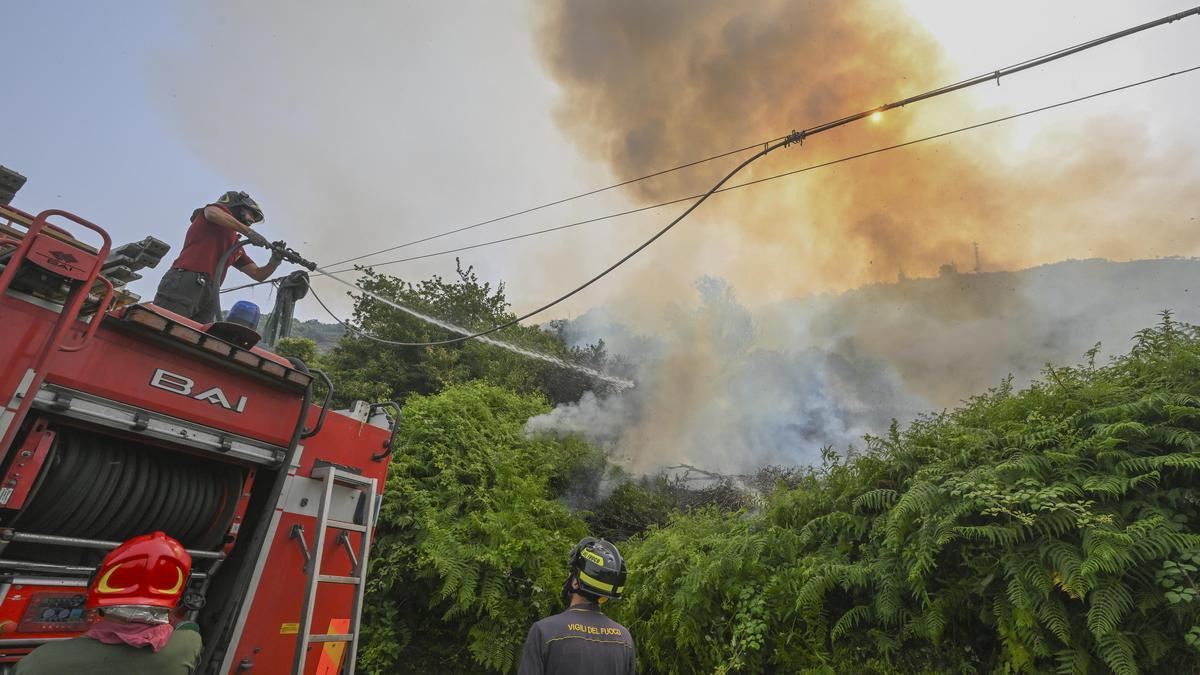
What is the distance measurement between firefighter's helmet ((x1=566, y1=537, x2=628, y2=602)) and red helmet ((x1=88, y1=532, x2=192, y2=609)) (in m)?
1.88

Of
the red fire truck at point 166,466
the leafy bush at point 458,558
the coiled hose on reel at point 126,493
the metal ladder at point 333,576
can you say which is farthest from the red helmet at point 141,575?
the leafy bush at point 458,558

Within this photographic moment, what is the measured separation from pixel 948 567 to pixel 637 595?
111 inches

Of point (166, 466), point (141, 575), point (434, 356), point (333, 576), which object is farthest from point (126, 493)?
point (434, 356)

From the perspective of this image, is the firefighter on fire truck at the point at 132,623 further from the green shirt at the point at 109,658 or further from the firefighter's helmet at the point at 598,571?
the firefighter's helmet at the point at 598,571

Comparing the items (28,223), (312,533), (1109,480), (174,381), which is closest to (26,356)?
(174,381)

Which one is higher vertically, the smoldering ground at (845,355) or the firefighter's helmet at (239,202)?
the smoldering ground at (845,355)

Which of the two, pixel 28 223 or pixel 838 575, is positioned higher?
pixel 28 223

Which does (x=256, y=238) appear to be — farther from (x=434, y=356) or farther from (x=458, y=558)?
(x=434, y=356)

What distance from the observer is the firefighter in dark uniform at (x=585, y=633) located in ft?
9.83

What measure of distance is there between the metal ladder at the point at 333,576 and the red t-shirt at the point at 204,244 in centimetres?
212

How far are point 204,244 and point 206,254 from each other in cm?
11

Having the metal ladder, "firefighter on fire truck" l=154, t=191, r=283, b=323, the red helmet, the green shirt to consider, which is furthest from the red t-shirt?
the green shirt

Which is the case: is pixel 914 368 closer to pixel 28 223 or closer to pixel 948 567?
pixel 948 567

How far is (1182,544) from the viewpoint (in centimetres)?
325
